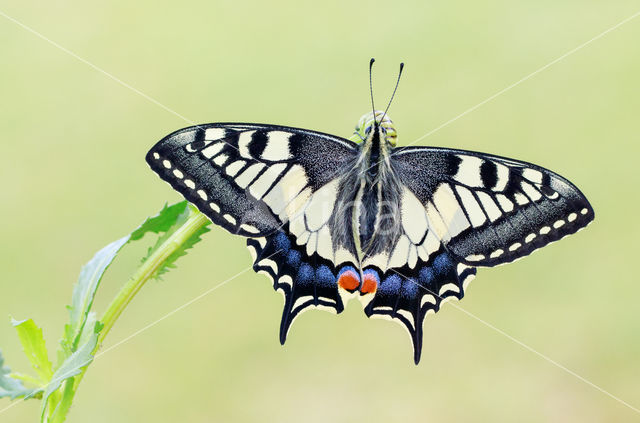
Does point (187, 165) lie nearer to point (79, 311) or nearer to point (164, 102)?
point (79, 311)

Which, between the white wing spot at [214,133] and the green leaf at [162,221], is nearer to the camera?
the green leaf at [162,221]

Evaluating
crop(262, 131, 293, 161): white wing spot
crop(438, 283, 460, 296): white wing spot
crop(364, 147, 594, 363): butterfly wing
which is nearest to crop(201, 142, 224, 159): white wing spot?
crop(262, 131, 293, 161): white wing spot

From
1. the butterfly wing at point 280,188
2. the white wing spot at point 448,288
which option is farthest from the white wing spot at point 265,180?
the white wing spot at point 448,288

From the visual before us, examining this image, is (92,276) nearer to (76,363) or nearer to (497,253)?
(76,363)

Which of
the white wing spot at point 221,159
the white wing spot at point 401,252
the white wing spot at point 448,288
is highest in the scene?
the white wing spot at point 221,159

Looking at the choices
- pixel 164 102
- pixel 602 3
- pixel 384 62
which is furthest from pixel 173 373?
pixel 602 3

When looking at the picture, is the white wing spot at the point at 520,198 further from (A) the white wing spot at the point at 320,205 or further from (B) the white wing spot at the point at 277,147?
(B) the white wing spot at the point at 277,147

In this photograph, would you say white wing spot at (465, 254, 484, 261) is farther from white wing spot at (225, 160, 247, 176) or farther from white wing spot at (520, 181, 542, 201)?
white wing spot at (225, 160, 247, 176)

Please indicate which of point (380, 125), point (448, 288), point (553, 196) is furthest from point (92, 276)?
point (553, 196)
